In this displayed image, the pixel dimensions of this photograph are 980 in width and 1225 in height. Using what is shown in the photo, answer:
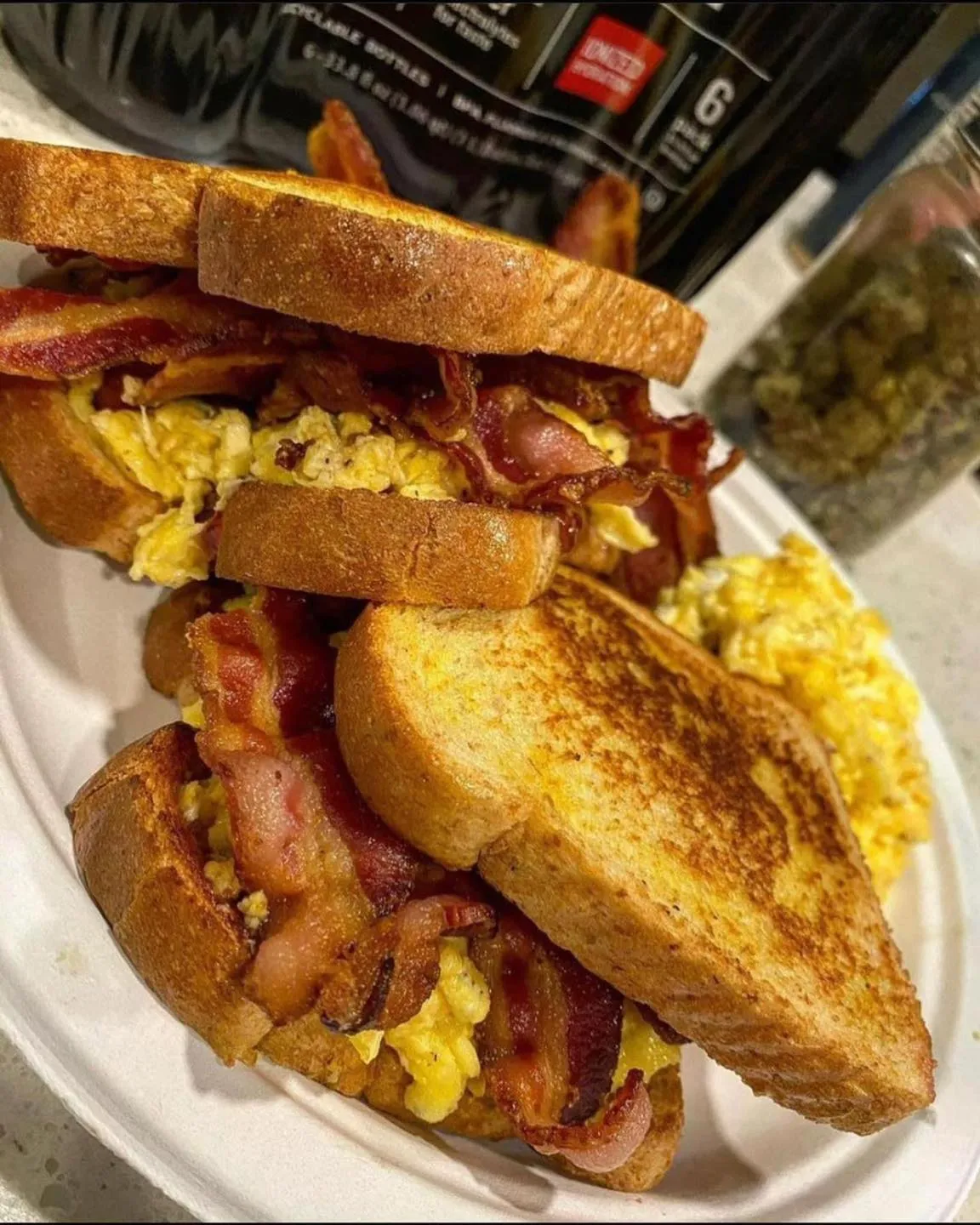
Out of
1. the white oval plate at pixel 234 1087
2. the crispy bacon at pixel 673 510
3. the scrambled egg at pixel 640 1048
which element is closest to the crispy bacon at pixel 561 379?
the crispy bacon at pixel 673 510

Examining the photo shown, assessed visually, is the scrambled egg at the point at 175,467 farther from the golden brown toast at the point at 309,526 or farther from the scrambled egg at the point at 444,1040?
the scrambled egg at the point at 444,1040

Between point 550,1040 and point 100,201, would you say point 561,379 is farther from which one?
point 550,1040

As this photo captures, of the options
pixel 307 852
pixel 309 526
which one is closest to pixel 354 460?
pixel 309 526

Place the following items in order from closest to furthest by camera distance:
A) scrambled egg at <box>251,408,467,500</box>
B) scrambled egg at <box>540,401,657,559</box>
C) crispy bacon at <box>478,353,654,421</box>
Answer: scrambled egg at <box>251,408,467,500</box> → crispy bacon at <box>478,353,654,421</box> → scrambled egg at <box>540,401,657,559</box>

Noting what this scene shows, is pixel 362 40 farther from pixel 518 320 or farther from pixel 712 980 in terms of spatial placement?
pixel 712 980

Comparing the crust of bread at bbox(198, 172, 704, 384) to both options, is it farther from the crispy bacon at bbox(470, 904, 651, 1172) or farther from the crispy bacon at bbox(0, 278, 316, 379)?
the crispy bacon at bbox(470, 904, 651, 1172)

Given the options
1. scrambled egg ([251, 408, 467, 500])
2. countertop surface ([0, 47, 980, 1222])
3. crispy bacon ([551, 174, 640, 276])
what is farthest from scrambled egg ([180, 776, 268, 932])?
crispy bacon ([551, 174, 640, 276])

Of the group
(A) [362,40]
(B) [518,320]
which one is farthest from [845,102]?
(B) [518,320]
